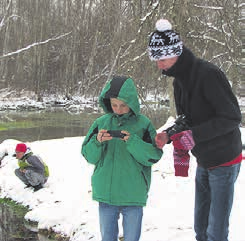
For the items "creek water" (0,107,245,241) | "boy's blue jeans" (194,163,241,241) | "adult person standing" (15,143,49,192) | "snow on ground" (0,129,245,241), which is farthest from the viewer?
"creek water" (0,107,245,241)

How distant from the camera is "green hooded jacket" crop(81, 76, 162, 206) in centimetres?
290

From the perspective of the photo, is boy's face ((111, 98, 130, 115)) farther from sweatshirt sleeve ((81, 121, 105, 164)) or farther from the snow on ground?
the snow on ground

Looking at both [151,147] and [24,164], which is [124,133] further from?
[24,164]

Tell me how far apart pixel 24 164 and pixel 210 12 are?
508 cm

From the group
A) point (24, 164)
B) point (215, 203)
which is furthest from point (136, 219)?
point (24, 164)

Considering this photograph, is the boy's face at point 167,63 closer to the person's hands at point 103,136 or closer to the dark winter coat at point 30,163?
the person's hands at point 103,136

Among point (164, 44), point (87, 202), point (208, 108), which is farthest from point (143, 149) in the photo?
point (87, 202)

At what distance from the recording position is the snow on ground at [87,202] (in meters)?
4.30

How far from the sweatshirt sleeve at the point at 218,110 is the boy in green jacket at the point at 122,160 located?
1.41 feet

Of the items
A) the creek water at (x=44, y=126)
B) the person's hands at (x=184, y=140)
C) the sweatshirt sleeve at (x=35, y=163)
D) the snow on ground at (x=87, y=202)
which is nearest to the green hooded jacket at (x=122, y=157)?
the person's hands at (x=184, y=140)

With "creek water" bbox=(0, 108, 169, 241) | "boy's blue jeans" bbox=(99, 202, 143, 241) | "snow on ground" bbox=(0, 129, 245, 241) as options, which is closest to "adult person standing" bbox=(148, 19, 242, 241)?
"boy's blue jeans" bbox=(99, 202, 143, 241)

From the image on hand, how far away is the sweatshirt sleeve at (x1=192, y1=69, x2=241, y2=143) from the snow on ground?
141cm

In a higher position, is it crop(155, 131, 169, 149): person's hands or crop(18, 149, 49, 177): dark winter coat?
crop(155, 131, 169, 149): person's hands

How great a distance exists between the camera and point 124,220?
303 centimetres
